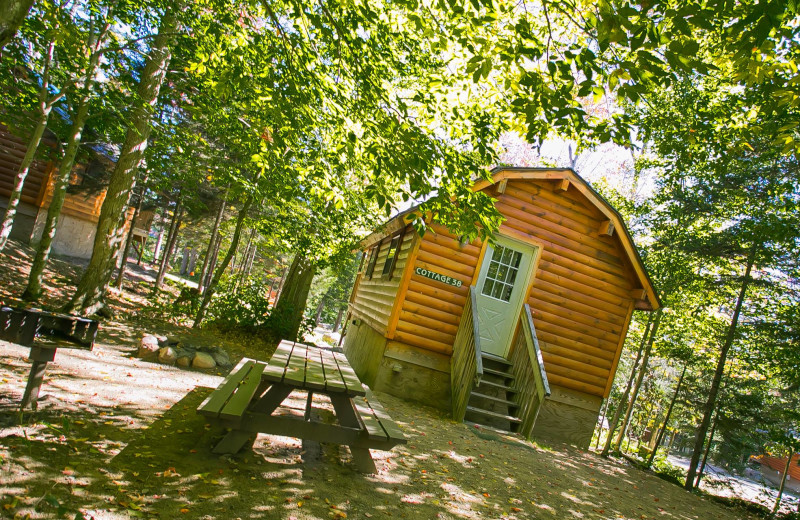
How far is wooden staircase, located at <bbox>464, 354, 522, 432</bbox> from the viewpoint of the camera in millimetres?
7738

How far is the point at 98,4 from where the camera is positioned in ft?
26.1

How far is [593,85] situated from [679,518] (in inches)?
228

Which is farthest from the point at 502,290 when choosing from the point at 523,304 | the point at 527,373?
the point at 527,373

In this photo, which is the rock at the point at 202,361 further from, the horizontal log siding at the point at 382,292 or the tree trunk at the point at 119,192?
the horizontal log siding at the point at 382,292

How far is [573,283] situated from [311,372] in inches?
278

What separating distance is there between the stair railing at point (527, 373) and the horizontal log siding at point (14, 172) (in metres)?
16.5

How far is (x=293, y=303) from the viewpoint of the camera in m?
12.0

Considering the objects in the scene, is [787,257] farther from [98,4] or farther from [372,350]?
[98,4]

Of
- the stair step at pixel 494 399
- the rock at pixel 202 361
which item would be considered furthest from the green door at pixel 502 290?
the rock at pixel 202 361

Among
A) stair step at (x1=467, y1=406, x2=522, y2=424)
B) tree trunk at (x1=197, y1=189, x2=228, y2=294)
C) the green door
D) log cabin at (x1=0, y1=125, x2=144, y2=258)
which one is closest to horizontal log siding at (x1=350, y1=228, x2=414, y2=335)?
the green door

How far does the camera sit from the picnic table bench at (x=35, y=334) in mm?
3410

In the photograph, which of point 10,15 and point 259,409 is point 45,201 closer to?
point 10,15

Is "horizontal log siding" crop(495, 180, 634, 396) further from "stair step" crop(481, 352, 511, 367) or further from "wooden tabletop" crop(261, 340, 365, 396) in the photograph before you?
"wooden tabletop" crop(261, 340, 365, 396)

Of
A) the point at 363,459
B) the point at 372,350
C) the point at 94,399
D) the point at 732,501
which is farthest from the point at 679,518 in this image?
the point at 94,399
